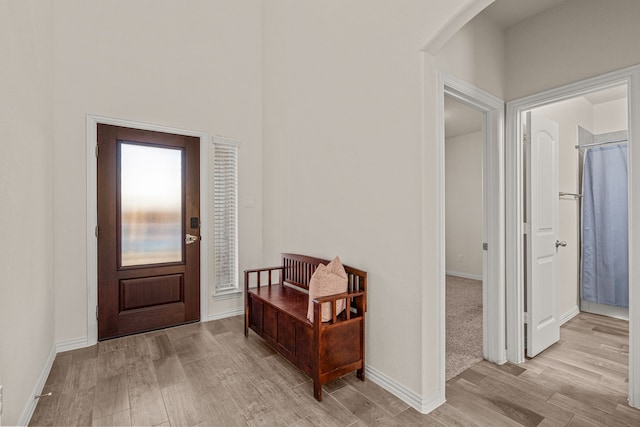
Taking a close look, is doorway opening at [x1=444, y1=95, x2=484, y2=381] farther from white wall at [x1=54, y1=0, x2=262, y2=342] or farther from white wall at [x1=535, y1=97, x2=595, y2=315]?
white wall at [x1=54, y1=0, x2=262, y2=342]

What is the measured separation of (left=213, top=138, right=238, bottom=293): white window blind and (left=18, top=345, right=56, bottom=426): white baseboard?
1.50 metres

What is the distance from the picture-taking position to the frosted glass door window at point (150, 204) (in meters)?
3.04

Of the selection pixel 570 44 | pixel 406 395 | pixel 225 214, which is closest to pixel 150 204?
pixel 225 214

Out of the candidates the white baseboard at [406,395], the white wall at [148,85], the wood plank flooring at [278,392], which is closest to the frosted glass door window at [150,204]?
the white wall at [148,85]

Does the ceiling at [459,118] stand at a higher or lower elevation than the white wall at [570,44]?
higher

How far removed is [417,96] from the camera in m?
1.90

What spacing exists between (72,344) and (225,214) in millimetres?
1852

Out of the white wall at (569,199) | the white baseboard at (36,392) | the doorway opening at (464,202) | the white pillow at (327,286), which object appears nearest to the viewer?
the white baseboard at (36,392)

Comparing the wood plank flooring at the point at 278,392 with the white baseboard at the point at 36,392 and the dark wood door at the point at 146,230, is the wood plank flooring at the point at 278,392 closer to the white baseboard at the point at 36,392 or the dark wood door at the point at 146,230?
the white baseboard at the point at 36,392

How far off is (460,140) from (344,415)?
5.77m

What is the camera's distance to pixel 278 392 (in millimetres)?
2068

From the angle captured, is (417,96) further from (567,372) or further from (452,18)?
(567,372)

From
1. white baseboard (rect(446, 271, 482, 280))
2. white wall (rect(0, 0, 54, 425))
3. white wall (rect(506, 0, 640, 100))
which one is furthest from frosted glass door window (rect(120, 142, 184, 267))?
white baseboard (rect(446, 271, 482, 280))

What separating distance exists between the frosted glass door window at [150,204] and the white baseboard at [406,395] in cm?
235
